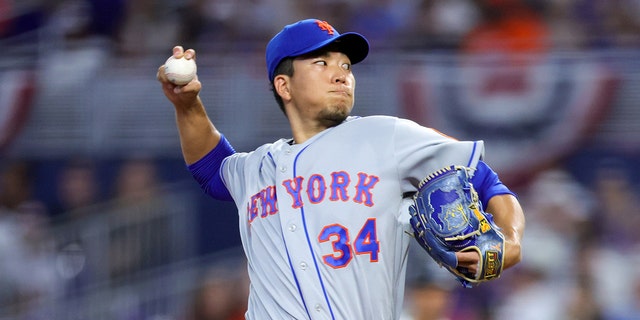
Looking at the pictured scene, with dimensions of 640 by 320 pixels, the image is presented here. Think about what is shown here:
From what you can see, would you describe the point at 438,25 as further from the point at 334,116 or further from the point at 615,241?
the point at 334,116

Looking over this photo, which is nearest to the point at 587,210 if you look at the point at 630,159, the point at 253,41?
the point at 630,159

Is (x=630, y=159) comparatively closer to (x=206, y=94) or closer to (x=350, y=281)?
(x=206, y=94)


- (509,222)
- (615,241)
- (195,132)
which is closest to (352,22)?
(615,241)

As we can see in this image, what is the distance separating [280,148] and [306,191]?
34 centimetres

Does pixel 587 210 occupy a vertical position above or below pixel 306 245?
below

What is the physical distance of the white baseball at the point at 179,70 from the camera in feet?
12.6

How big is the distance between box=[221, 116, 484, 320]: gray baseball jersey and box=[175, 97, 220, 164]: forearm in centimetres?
66

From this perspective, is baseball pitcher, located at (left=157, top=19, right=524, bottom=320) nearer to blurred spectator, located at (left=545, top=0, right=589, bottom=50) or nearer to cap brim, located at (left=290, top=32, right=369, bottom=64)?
cap brim, located at (left=290, top=32, right=369, bottom=64)

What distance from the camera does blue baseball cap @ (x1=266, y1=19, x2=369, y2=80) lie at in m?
3.63

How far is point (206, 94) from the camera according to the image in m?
8.01

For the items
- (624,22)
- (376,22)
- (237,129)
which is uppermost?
(376,22)

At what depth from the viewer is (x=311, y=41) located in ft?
12.0

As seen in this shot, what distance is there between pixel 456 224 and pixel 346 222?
43cm

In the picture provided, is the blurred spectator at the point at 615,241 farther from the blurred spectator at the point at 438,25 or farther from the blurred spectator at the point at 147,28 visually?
the blurred spectator at the point at 147,28
